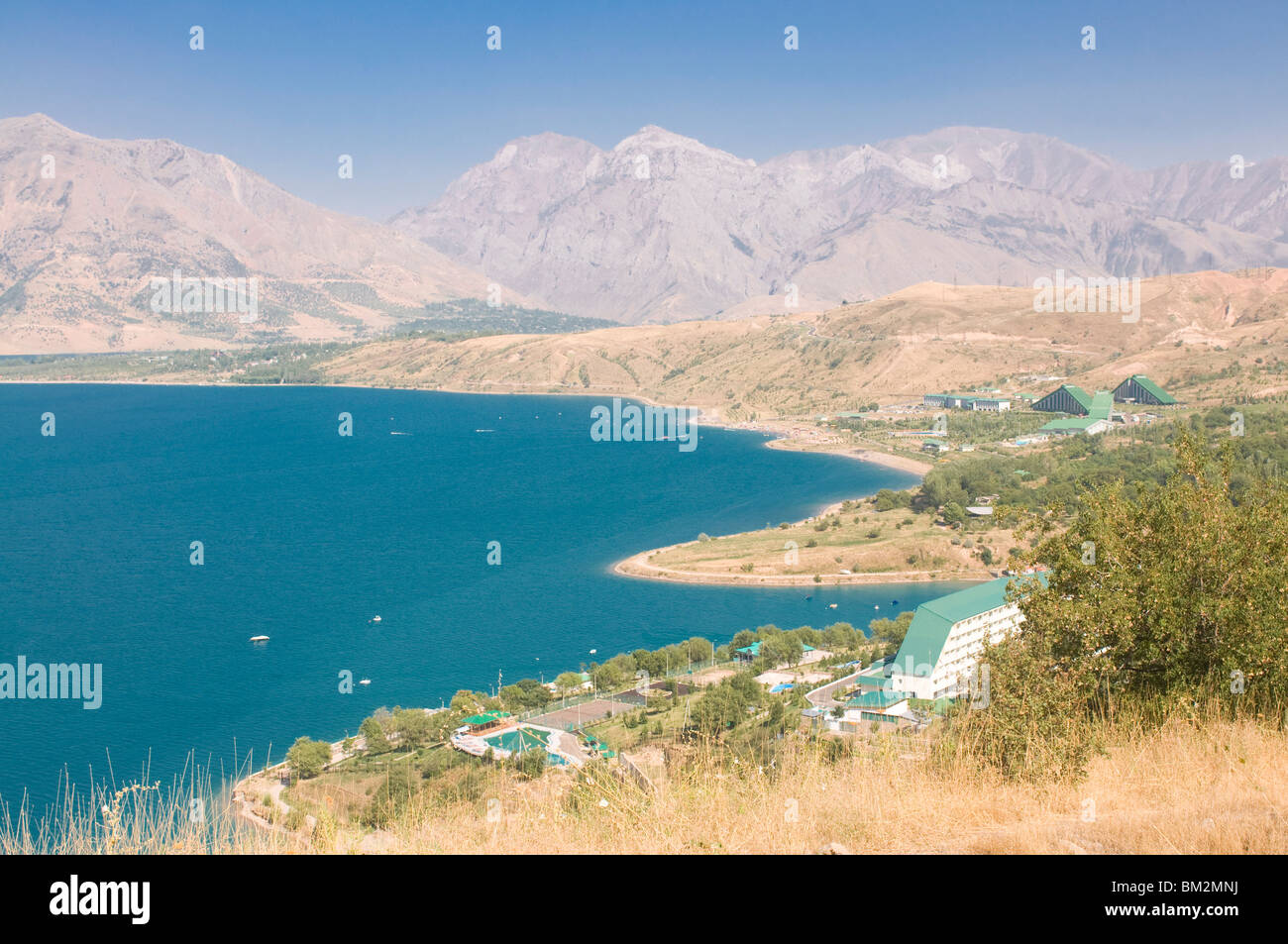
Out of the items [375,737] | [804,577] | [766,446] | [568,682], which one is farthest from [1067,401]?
[375,737]

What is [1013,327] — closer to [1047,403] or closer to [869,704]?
[1047,403]

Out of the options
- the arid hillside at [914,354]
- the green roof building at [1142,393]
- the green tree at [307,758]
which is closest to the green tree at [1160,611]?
the green tree at [307,758]

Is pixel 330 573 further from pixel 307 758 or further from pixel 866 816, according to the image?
pixel 866 816

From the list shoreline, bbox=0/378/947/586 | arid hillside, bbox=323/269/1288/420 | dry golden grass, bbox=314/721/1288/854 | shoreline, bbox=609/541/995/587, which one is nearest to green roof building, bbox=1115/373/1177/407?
arid hillside, bbox=323/269/1288/420

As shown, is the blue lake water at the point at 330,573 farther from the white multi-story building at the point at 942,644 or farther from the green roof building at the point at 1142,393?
the green roof building at the point at 1142,393

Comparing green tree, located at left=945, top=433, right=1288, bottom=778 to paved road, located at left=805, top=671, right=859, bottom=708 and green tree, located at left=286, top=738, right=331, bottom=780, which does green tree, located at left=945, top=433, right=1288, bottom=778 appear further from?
green tree, located at left=286, top=738, right=331, bottom=780
